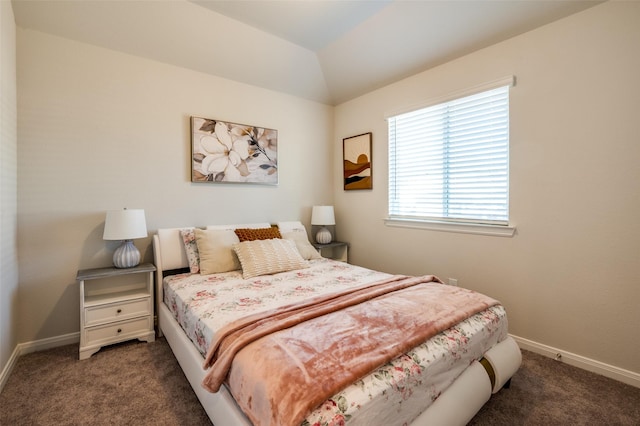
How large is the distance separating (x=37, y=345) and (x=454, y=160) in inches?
155

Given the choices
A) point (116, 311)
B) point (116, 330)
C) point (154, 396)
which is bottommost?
point (154, 396)

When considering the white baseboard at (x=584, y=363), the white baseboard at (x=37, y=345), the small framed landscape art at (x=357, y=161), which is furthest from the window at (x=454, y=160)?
the white baseboard at (x=37, y=345)

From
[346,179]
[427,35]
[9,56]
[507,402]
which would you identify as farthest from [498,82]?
[9,56]

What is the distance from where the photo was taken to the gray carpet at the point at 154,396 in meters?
1.59

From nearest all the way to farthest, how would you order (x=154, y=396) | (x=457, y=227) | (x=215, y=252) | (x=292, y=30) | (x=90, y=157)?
(x=154, y=396), (x=90, y=157), (x=215, y=252), (x=457, y=227), (x=292, y=30)

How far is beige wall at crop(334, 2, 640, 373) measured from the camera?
1.92m

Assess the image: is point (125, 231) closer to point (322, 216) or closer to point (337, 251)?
point (322, 216)

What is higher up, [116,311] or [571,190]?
[571,190]

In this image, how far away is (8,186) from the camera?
2021 millimetres

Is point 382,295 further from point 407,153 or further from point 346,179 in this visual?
point 346,179

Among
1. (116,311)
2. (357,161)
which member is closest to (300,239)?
(357,161)

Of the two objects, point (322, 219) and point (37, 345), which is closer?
point (37, 345)

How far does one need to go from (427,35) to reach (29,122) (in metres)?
3.42

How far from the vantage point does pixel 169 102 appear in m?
2.85
